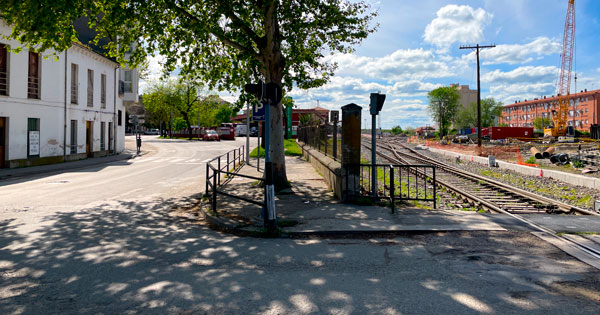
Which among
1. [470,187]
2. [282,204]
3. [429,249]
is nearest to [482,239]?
[429,249]

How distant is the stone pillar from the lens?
9680mm

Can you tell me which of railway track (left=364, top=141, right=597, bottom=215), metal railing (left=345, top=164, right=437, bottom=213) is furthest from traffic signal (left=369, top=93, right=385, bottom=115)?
railway track (left=364, top=141, right=597, bottom=215)

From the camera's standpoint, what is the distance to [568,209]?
32.7 feet

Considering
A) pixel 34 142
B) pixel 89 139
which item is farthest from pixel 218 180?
pixel 89 139

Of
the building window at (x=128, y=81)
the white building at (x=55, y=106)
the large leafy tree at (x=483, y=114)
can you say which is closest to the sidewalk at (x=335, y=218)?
the white building at (x=55, y=106)

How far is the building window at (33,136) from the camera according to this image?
21.3 metres

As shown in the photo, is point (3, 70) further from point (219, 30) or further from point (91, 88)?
point (219, 30)

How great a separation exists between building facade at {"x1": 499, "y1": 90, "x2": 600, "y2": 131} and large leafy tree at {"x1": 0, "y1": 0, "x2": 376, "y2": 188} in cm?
8000

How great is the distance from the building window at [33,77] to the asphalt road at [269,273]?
16.6 metres

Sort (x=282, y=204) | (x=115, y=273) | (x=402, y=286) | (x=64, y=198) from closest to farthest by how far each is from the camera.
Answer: (x=402, y=286), (x=115, y=273), (x=282, y=204), (x=64, y=198)

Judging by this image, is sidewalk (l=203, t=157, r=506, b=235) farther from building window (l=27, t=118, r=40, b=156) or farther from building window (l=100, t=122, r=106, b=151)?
building window (l=100, t=122, r=106, b=151)

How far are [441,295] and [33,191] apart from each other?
12.3 metres

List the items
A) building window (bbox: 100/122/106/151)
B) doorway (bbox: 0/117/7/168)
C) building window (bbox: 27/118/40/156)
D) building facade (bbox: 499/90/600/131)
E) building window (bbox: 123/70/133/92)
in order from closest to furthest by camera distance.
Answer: doorway (bbox: 0/117/7/168) < building window (bbox: 27/118/40/156) < building window (bbox: 100/122/106/151) < building window (bbox: 123/70/133/92) < building facade (bbox: 499/90/600/131)

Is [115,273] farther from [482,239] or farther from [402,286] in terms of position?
[482,239]
